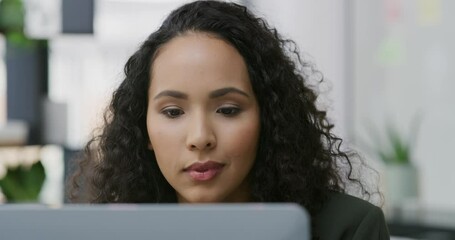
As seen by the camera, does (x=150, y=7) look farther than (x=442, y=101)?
Yes

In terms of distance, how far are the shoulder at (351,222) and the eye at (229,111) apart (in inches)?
9.1

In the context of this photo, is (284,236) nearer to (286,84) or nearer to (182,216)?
(182,216)

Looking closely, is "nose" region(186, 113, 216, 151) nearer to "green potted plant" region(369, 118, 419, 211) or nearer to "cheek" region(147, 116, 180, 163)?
"cheek" region(147, 116, 180, 163)

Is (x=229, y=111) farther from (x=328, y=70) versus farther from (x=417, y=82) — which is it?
(x=328, y=70)

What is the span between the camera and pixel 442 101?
13.7 ft

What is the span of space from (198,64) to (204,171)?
156 mm

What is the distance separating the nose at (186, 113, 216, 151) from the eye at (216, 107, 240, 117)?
29 millimetres

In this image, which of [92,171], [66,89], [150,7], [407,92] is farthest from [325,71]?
[92,171]

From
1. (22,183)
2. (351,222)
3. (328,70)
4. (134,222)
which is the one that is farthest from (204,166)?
(328,70)

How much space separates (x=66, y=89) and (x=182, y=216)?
3.82 meters

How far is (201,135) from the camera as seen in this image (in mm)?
1212

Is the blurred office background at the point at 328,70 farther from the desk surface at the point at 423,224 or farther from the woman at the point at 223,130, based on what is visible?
the woman at the point at 223,130

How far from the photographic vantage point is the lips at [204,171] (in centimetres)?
124

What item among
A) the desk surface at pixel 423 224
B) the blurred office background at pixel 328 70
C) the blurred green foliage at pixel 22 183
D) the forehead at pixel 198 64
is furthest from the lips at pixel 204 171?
the blurred green foliage at pixel 22 183
